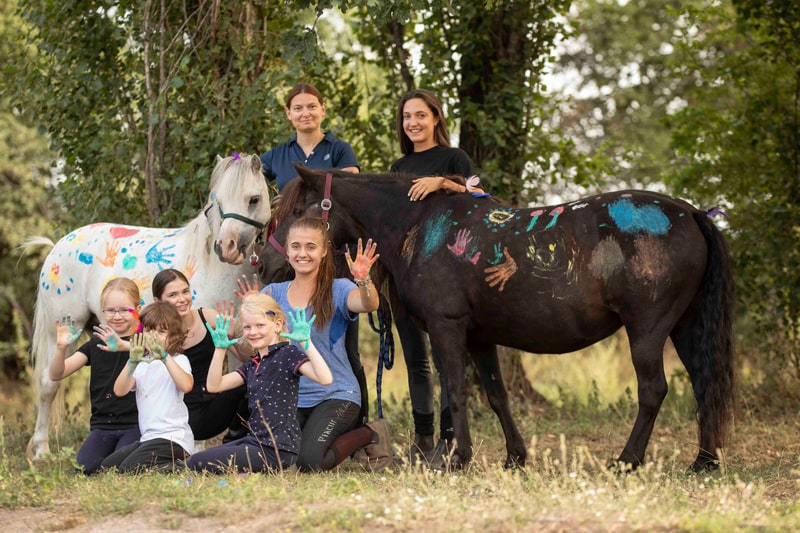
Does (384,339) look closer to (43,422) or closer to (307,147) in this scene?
(307,147)

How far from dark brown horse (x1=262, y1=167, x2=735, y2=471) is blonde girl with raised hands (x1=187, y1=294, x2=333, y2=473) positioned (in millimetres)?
767

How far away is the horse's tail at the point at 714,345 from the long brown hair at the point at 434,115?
1.79 metres

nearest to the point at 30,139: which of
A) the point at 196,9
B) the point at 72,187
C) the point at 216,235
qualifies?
the point at 72,187

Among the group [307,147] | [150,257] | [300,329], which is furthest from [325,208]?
[150,257]

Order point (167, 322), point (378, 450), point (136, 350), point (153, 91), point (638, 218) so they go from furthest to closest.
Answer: point (153, 91) → point (378, 450) → point (167, 322) → point (638, 218) → point (136, 350)

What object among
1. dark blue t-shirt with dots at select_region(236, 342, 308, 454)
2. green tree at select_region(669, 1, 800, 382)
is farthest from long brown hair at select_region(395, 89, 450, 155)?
green tree at select_region(669, 1, 800, 382)

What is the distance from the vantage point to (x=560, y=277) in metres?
5.13

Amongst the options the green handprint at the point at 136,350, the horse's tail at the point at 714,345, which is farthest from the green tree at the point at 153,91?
the horse's tail at the point at 714,345

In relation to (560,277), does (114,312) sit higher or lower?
lower

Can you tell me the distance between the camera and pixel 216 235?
5977mm

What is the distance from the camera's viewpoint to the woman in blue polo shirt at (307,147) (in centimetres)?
609

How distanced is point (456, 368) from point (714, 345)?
1482 millimetres

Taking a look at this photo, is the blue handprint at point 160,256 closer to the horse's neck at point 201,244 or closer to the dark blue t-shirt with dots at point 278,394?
the horse's neck at point 201,244

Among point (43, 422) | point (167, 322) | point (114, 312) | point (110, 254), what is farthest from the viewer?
point (43, 422)
